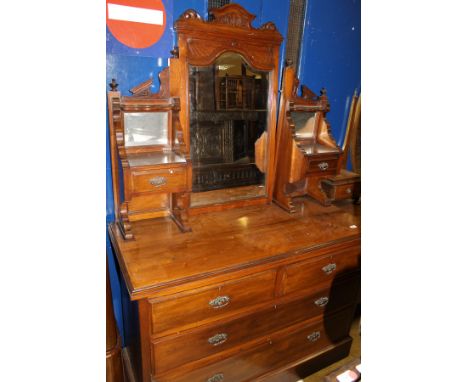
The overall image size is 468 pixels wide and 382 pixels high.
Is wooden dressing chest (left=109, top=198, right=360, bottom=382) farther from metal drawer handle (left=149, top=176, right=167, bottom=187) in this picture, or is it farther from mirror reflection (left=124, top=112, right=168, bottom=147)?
mirror reflection (left=124, top=112, right=168, bottom=147)

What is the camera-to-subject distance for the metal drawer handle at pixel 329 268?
181 centimetres

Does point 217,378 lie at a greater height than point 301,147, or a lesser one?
lesser

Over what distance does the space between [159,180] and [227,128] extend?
23.4 inches

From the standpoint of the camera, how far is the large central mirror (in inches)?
70.1

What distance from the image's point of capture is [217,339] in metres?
1.59

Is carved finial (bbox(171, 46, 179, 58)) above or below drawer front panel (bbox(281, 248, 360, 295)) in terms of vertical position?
above

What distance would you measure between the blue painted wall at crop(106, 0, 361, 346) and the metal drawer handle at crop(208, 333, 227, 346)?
509mm

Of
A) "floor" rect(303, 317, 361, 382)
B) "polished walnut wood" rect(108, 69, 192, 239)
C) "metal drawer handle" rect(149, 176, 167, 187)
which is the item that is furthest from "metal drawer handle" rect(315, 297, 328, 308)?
"metal drawer handle" rect(149, 176, 167, 187)

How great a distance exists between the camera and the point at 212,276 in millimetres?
1398

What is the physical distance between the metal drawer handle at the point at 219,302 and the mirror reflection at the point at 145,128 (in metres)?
0.94

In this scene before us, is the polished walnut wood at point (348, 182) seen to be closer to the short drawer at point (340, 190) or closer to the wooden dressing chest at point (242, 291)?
the short drawer at point (340, 190)

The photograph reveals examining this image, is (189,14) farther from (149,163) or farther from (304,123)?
(304,123)

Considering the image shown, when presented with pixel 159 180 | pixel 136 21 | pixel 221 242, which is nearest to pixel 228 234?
pixel 221 242

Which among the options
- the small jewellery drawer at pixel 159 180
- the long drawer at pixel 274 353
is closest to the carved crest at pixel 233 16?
the small jewellery drawer at pixel 159 180
